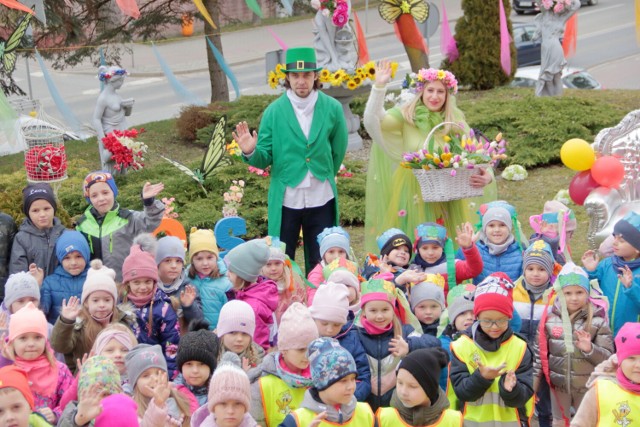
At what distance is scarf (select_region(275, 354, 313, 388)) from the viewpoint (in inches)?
214

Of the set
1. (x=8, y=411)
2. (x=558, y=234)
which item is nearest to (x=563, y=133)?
(x=558, y=234)

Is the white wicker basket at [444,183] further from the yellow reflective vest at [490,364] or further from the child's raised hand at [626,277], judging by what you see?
the yellow reflective vest at [490,364]

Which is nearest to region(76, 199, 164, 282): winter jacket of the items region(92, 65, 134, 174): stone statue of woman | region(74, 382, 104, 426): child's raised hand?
region(74, 382, 104, 426): child's raised hand

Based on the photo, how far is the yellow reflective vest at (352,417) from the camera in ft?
16.0

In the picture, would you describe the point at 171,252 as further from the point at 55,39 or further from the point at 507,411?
the point at 55,39

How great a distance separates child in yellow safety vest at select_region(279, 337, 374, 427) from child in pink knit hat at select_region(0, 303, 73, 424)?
1494 millimetres

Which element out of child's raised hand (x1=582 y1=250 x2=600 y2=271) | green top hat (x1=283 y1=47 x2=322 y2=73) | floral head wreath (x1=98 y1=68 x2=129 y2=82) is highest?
green top hat (x1=283 y1=47 x2=322 y2=73)

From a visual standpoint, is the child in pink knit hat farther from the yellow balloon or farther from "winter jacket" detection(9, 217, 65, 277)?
the yellow balloon

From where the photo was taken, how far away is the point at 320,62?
14.3 m

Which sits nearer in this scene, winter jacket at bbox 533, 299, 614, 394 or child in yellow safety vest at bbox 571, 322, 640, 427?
child in yellow safety vest at bbox 571, 322, 640, 427

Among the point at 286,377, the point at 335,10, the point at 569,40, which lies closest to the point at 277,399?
the point at 286,377

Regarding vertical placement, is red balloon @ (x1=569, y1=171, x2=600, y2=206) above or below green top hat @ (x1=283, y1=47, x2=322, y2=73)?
below

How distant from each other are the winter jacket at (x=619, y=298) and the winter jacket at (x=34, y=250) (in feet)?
12.2

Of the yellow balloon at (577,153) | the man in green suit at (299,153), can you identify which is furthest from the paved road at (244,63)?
the man in green suit at (299,153)
